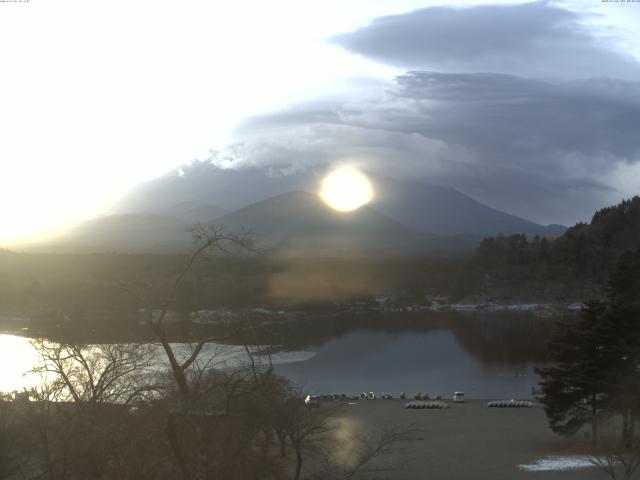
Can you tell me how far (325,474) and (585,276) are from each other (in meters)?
63.8

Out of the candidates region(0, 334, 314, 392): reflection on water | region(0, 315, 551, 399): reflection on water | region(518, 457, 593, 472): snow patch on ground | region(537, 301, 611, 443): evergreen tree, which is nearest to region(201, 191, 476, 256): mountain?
region(0, 315, 551, 399): reflection on water

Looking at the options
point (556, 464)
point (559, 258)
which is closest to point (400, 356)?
point (556, 464)

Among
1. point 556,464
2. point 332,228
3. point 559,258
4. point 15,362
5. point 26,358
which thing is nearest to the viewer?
point 556,464

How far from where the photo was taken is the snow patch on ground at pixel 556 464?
12.4 m

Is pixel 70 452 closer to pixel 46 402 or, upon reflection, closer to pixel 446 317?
pixel 46 402

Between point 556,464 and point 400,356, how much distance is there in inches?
862

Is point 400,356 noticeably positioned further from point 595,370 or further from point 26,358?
point 595,370

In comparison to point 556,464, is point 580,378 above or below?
above

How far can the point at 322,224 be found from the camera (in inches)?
3420

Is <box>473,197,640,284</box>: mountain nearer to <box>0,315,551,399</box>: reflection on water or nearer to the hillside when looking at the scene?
the hillside

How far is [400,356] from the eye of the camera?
34594 millimetres

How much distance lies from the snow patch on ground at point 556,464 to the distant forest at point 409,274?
11970 mm

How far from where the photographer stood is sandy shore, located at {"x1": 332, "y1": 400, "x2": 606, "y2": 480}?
491 inches

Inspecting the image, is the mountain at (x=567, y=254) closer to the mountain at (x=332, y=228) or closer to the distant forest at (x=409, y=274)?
the distant forest at (x=409, y=274)
